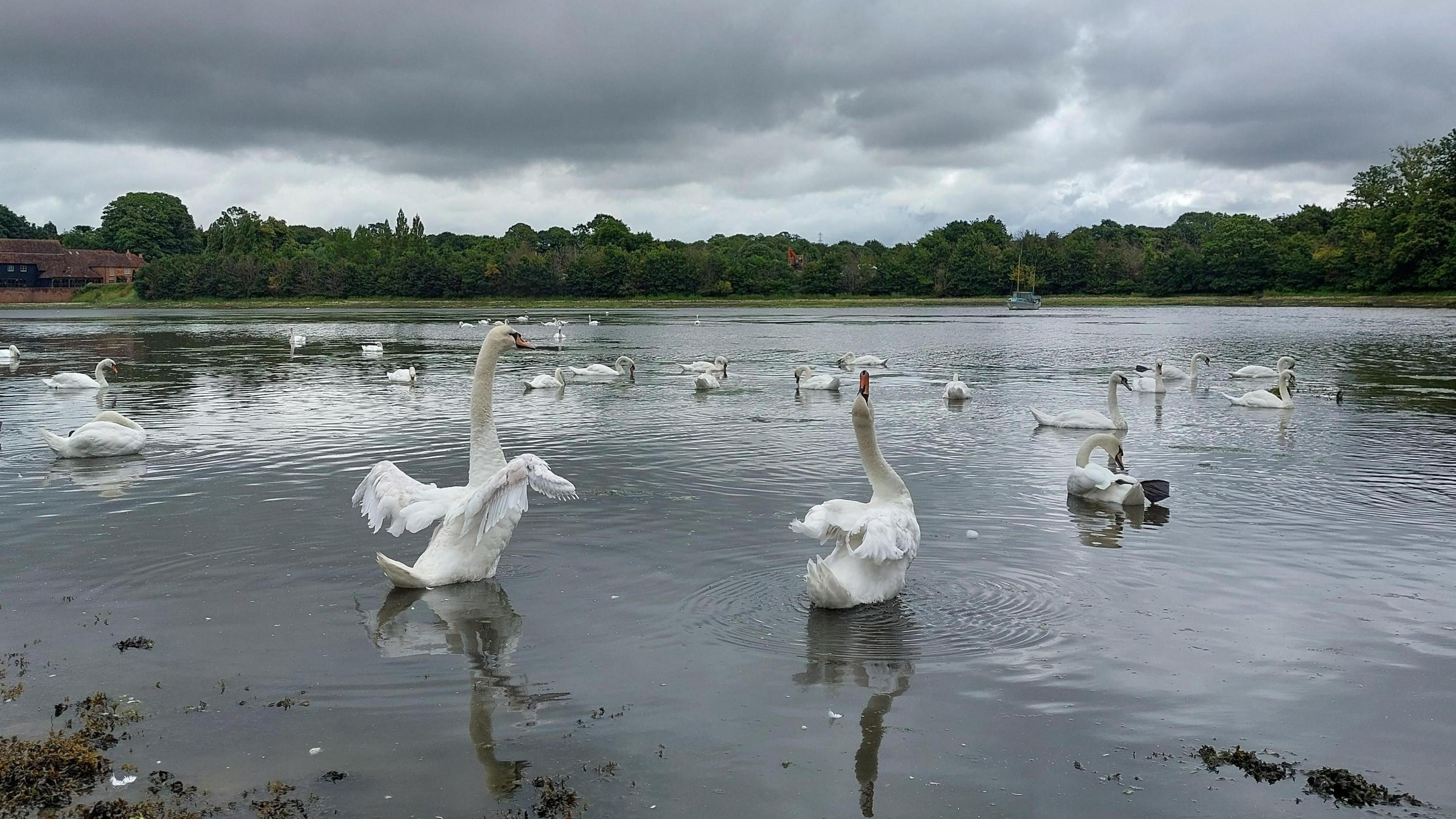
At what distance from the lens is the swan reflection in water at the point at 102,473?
1358 centimetres

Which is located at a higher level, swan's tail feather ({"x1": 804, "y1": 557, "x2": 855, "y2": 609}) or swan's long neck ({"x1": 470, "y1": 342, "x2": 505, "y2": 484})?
swan's long neck ({"x1": 470, "y1": 342, "x2": 505, "y2": 484})

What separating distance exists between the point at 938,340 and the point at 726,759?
47061mm

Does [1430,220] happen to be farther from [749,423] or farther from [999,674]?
[999,674]

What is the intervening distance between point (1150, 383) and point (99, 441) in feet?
70.5

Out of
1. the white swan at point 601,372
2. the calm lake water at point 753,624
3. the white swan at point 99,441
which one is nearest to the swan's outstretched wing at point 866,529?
the calm lake water at point 753,624

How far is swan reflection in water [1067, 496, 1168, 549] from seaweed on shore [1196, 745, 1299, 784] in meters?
4.84

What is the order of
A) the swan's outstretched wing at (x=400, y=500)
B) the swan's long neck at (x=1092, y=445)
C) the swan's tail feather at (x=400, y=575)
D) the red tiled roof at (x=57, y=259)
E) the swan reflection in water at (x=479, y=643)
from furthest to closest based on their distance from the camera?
the red tiled roof at (x=57, y=259), the swan's long neck at (x=1092, y=445), the swan's outstretched wing at (x=400, y=500), the swan's tail feather at (x=400, y=575), the swan reflection in water at (x=479, y=643)

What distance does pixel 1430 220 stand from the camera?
279 ft

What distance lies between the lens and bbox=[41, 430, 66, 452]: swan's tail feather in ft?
51.5

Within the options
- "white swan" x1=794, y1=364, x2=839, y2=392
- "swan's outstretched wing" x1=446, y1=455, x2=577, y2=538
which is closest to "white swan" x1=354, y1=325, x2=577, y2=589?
"swan's outstretched wing" x1=446, y1=455, x2=577, y2=538

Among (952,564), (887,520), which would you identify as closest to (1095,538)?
(952,564)

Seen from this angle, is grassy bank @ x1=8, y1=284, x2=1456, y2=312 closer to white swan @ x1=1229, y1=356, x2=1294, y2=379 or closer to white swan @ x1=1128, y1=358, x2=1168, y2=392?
white swan @ x1=1229, y1=356, x2=1294, y2=379

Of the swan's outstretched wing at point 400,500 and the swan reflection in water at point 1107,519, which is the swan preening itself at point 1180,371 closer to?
the swan reflection in water at point 1107,519

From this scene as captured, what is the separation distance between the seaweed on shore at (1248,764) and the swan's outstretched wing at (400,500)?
6008mm
